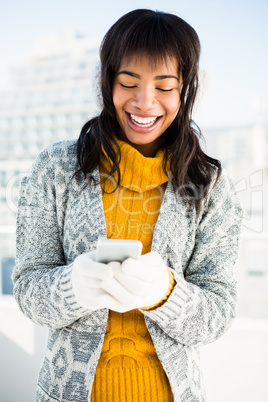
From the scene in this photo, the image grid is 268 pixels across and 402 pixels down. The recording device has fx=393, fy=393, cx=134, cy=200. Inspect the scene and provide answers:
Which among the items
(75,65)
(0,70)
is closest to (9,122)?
(0,70)

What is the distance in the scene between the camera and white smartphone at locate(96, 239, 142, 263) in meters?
0.65

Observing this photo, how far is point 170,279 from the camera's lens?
79 centimetres

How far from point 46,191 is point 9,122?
46.1 m

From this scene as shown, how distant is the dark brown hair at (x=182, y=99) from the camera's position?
33.1 inches

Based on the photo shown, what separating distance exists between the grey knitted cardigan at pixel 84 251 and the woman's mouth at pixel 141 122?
0.14 meters

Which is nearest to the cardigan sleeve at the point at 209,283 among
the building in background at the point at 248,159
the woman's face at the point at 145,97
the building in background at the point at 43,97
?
the woman's face at the point at 145,97

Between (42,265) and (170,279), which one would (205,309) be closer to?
(170,279)

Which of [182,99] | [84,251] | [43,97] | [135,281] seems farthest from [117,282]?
[43,97]

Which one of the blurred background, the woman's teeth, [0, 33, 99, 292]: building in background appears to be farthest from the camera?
[0, 33, 99, 292]: building in background

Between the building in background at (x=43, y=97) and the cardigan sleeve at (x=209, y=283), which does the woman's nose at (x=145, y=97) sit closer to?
the cardigan sleeve at (x=209, y=283)

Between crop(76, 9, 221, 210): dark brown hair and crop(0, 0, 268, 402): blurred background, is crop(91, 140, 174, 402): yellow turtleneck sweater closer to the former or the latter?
crop(76, 9, 221, 210): dark brown hair

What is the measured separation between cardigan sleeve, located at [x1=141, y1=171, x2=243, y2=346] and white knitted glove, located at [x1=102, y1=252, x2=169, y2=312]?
78mm

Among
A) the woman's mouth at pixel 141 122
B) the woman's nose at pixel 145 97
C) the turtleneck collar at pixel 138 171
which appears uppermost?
the woman's nose at pixel 145 97

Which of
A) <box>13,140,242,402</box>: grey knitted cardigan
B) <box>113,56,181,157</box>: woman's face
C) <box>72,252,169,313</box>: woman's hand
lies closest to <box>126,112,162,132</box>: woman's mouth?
<box>113,56,181,157</box>: woman's face
